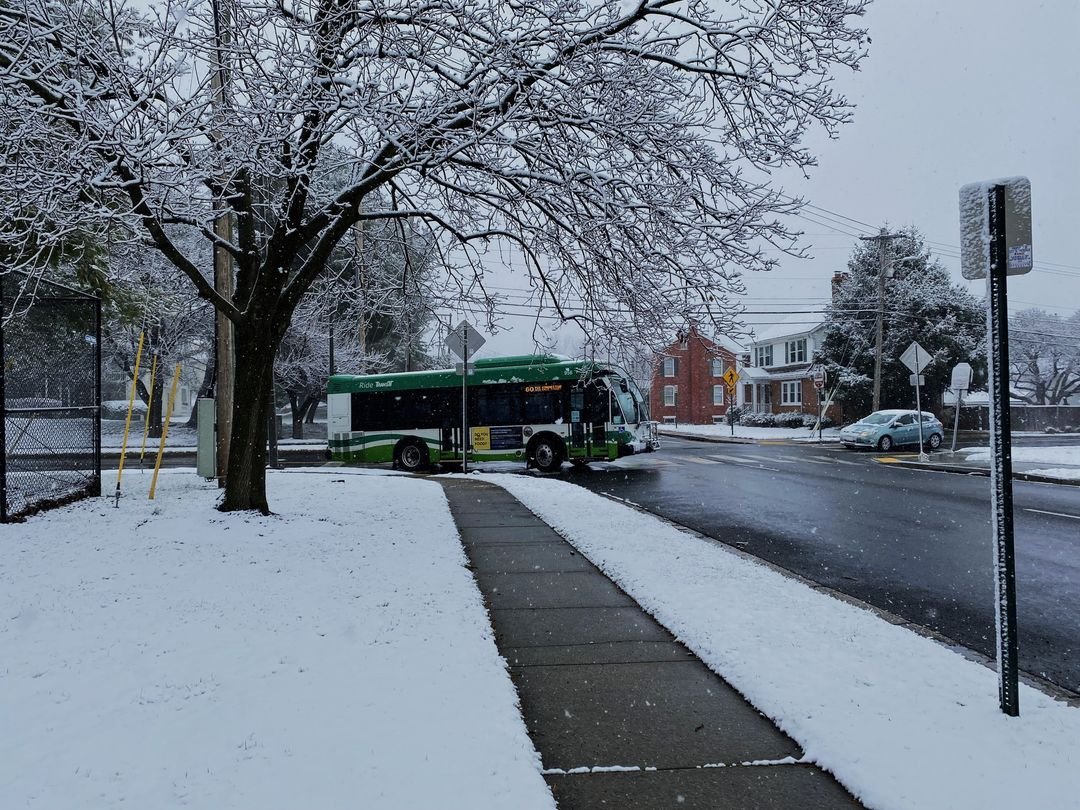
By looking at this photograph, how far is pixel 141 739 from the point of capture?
354 cm

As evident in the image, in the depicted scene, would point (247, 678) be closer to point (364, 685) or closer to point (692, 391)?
point (364, 685)

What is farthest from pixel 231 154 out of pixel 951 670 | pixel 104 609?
pixel 951 670

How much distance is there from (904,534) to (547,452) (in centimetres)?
1201

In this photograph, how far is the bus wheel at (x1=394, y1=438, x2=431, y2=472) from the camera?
2222cm

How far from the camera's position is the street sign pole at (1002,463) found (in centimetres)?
386

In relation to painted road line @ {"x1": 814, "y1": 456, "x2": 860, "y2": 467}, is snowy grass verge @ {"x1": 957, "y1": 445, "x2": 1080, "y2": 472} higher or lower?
higher

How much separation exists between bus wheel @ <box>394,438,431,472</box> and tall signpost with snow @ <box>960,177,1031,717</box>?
19070 mm

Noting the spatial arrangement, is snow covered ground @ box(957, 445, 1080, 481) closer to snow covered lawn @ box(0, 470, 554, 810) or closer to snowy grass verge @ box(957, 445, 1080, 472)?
Answer: snowy grass verge @ box(957, 445, 1080, 472)

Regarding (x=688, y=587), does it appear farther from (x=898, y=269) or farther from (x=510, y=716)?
(x=898, y=269)

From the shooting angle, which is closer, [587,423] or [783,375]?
[587,423]


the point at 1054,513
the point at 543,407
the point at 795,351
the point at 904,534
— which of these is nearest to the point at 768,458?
the point at 543,407

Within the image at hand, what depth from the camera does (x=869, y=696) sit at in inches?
163

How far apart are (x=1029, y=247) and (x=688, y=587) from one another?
12.4 ft

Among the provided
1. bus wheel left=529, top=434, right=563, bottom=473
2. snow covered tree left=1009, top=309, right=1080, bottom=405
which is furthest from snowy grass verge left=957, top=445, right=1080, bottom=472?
snow covered tree left=1009, top=309, right=1080, bottom=405
